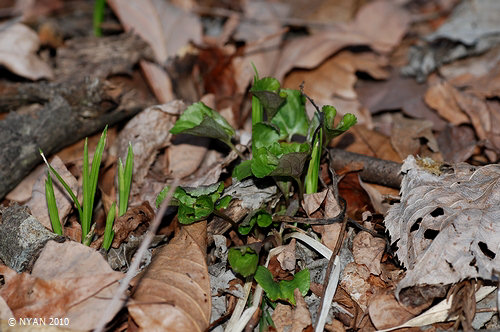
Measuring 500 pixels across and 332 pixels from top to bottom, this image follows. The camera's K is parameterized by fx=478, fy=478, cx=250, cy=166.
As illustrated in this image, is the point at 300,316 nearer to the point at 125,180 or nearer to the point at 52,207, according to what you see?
the point at 125,180

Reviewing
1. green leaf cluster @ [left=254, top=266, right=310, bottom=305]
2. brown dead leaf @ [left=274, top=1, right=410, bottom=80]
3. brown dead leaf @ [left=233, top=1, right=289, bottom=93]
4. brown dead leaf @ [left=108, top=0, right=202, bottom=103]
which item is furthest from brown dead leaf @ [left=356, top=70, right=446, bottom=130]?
green leaf cluster @ [left=254, top=266, right=310, bottom=305]

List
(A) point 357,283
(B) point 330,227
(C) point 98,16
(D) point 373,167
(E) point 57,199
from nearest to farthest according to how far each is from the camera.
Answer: (A) point 357,283 < (B) point 330,227 < (E) point 57,199 < (D) point 373,167 < (C) point 98,16

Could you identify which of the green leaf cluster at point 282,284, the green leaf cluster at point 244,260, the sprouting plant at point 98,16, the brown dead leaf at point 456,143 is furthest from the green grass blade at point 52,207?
the brown dead leaf at point 456,143

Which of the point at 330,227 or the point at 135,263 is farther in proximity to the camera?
the point at 330,227

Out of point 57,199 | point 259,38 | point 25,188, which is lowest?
point 25,188

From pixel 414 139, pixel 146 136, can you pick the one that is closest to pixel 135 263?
pixel 146 136

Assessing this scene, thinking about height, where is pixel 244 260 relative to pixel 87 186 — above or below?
below

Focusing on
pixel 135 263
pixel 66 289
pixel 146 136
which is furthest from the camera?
pixel 146 136

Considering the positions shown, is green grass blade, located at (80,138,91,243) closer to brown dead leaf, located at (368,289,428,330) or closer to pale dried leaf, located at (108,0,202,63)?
brown dead leaf, located at (368,289,428,330)
